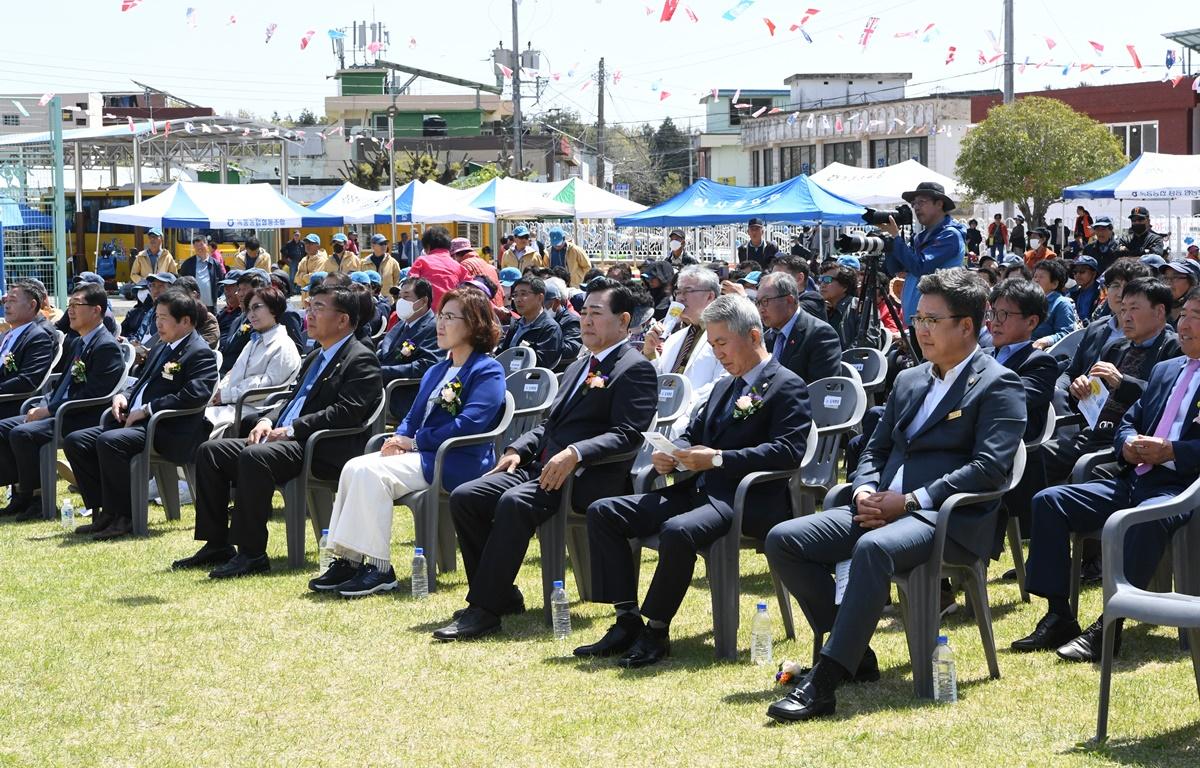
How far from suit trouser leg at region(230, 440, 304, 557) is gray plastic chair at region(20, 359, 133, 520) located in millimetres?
2064

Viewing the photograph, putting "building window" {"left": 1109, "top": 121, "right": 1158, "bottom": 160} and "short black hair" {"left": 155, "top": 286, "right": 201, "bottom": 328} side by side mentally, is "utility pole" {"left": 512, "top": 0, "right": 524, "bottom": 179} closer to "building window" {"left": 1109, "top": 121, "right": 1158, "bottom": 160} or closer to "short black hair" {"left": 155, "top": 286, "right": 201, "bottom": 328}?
"building window" {"left": 1109, "top": 121, "right": 1158, "bottom": 160}

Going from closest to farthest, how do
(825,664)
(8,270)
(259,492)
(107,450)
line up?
(825,664), (259,492), (107,450), (8,270)

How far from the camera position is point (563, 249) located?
2041 cm

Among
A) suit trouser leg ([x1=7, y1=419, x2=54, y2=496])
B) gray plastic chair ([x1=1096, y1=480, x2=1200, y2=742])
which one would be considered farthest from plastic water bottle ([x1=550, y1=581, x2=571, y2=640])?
suit trouser leg ([x1=7, y1=419, x2=54, y2=496])

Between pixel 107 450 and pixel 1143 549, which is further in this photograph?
pixel 107 450

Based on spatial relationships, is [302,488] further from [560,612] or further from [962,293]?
[962,293]

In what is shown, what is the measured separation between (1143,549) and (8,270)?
14.1 meters

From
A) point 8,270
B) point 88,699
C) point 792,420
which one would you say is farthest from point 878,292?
point 8,270

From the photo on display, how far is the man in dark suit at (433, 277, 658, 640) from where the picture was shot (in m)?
5.95

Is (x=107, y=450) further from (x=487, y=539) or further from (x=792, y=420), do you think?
(x=792, y=420)

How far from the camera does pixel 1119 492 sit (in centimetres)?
530

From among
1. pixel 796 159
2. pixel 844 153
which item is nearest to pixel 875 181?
pixel 844 153

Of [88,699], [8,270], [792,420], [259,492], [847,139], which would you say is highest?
[847,139]

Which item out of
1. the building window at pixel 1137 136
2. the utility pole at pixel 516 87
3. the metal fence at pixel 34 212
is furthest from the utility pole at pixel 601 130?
the metal fence at pixel 34 212
